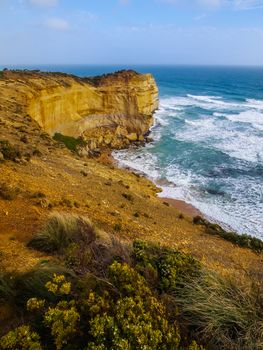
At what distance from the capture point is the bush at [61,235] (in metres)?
6.82

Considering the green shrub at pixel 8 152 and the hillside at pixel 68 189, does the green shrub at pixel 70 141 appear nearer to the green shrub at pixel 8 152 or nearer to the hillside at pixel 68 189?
the hillside at pixel 68 189

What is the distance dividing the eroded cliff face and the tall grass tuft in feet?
81.4

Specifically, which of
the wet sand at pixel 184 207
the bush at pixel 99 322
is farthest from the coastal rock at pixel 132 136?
the bush at pixel 99 322

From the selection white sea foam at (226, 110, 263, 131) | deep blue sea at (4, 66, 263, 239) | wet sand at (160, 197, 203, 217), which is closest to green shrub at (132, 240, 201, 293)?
deep blue sea at (4, 66, 263, 239)

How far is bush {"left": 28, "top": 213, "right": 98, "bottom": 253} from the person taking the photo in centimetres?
682

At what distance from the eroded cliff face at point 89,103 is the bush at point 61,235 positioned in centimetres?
2146

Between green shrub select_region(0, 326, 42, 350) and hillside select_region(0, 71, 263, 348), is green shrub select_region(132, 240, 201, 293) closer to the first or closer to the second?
hillside select_region(0, 71, 263, 348)

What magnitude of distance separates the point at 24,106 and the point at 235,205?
18102 millimetres

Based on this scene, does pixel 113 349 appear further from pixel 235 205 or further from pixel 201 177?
pixel 201 177

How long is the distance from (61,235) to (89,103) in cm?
3090

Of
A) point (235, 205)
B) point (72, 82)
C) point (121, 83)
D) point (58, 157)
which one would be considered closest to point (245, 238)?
point (235, 205)

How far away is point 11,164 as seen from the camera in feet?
46.8

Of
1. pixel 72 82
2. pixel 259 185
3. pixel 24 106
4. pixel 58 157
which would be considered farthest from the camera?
pixel 72 82

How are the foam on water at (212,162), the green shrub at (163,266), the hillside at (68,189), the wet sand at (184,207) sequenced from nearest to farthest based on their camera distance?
the green shrub at (163,266) < the hillside at (68,189) < the wet sand at (184,207) < the foam on water at (212,162)
